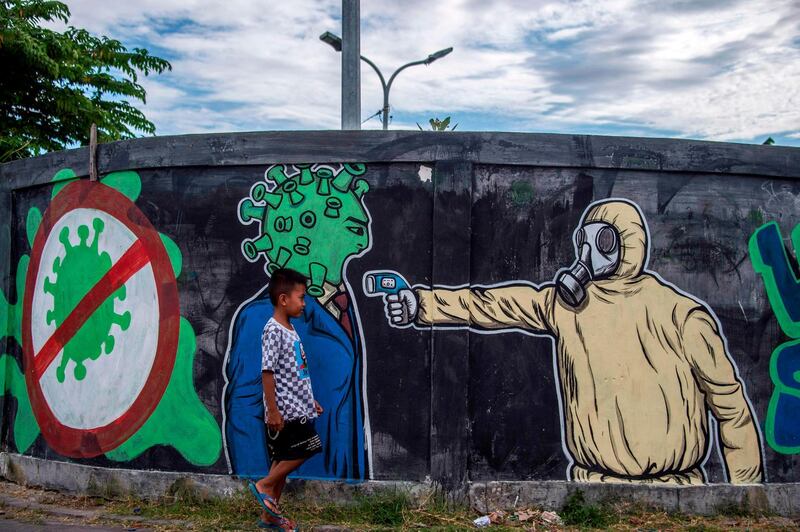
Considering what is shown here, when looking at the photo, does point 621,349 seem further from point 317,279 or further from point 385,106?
point 385,106

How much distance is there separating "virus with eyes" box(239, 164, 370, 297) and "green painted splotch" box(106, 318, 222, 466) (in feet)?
2.87

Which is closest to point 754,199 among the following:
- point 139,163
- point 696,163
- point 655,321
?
point 696,163

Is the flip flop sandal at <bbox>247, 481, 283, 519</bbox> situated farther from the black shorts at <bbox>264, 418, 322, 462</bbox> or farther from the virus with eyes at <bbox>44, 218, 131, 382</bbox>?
the virus with eyes at <bbox>44, 218, 131, 382</bbox>

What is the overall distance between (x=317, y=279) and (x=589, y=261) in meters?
1.90

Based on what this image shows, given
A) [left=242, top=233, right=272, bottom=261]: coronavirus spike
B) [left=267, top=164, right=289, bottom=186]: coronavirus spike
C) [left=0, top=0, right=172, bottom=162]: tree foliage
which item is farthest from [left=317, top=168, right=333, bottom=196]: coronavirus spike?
[left=0, top=0, right=172, bottom=162]: tree foliage

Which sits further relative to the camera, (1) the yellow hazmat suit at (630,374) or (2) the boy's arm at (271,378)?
(1) the yellow hazmat suit at (630,374)

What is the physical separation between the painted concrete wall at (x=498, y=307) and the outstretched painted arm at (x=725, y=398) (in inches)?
0.5

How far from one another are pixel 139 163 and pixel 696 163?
13.3 ft

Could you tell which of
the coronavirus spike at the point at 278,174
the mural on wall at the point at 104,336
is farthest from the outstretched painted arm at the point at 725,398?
the mural on wall at the point at 104,336

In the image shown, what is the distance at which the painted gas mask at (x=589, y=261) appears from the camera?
491 centimetres

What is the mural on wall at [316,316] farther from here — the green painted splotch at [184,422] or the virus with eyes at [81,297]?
the virus with eyes at [81,297]

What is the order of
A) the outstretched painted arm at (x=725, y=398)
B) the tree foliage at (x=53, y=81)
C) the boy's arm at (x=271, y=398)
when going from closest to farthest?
the boy's arm at (x=271, y=398), the outstretched painted arm at (x=725, y=398), the tree foliage at (x=53, y=81)

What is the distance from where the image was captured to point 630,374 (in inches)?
192

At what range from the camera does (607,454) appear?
483 cm
